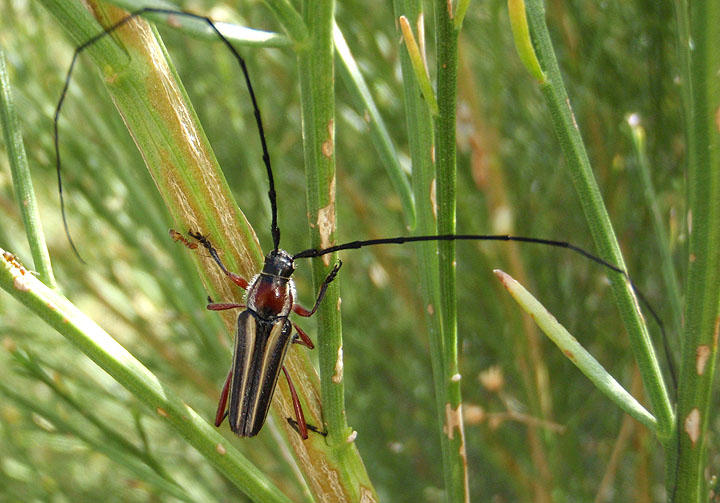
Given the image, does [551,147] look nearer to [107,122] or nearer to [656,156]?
[656,156]

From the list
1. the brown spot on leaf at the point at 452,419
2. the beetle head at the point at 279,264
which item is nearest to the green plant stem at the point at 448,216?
the brown spot on leaf at the point at 452,419

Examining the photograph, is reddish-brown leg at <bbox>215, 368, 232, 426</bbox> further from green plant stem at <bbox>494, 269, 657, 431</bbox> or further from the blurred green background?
green plant stem at <bbox>494, 269, 657, 431</bbox>

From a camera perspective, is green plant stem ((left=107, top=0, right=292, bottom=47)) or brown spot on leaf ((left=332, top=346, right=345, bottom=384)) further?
brown spot on leaf ((left=332, top=346, right=345, bottom=384))

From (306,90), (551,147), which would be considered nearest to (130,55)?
(306,90)

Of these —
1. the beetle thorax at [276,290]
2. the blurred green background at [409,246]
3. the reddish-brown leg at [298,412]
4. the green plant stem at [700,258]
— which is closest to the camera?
the green plant stem at [700,258]

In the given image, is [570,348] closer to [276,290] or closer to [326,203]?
[326,203]

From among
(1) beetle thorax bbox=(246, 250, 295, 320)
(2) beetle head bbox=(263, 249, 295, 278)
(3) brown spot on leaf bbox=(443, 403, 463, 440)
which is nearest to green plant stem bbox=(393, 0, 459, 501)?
(3) brown spot on leaf bbox=(443, 403, 463, 440)

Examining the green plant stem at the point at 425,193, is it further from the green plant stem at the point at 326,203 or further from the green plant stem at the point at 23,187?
the green plant stem at the point at 23,187
